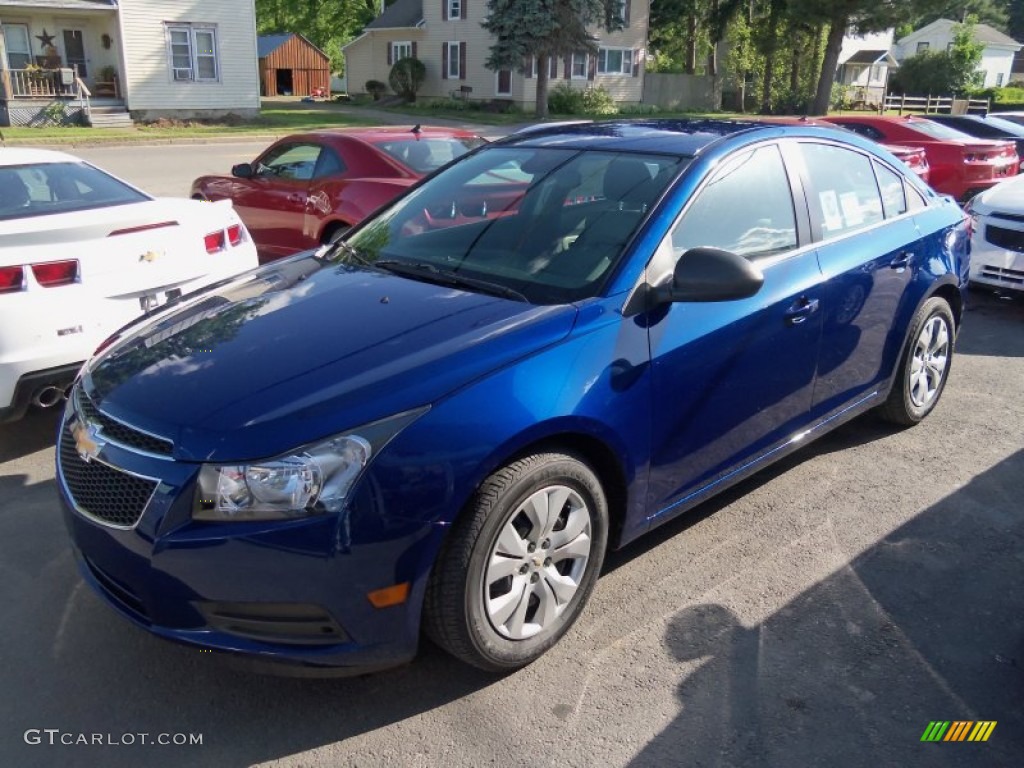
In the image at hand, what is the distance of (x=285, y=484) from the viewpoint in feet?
8.36

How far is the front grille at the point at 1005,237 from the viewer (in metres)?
7.80

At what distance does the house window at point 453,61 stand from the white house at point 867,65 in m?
26.8

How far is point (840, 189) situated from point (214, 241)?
3692 millimetres

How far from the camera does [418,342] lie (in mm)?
2953

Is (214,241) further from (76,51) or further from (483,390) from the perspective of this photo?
(76,51)

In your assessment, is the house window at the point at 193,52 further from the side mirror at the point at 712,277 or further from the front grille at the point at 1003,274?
the side mirror at the point at 712,277

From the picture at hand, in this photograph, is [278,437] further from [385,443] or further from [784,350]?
[784,350]

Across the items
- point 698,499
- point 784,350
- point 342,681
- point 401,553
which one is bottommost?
point 342,681

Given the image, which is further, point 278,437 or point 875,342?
point 875,342

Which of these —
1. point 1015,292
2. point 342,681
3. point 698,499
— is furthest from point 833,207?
point 1015,292

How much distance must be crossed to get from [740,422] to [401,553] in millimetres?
1717

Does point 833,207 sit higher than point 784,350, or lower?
higher

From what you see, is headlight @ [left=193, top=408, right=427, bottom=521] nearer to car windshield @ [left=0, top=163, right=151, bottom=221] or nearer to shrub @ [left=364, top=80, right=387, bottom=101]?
car windshield @ [left=0, top=163, right=151, bottom=221]

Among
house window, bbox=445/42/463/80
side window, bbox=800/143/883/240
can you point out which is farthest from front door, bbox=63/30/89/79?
side window, bbox=800/143/883/240
